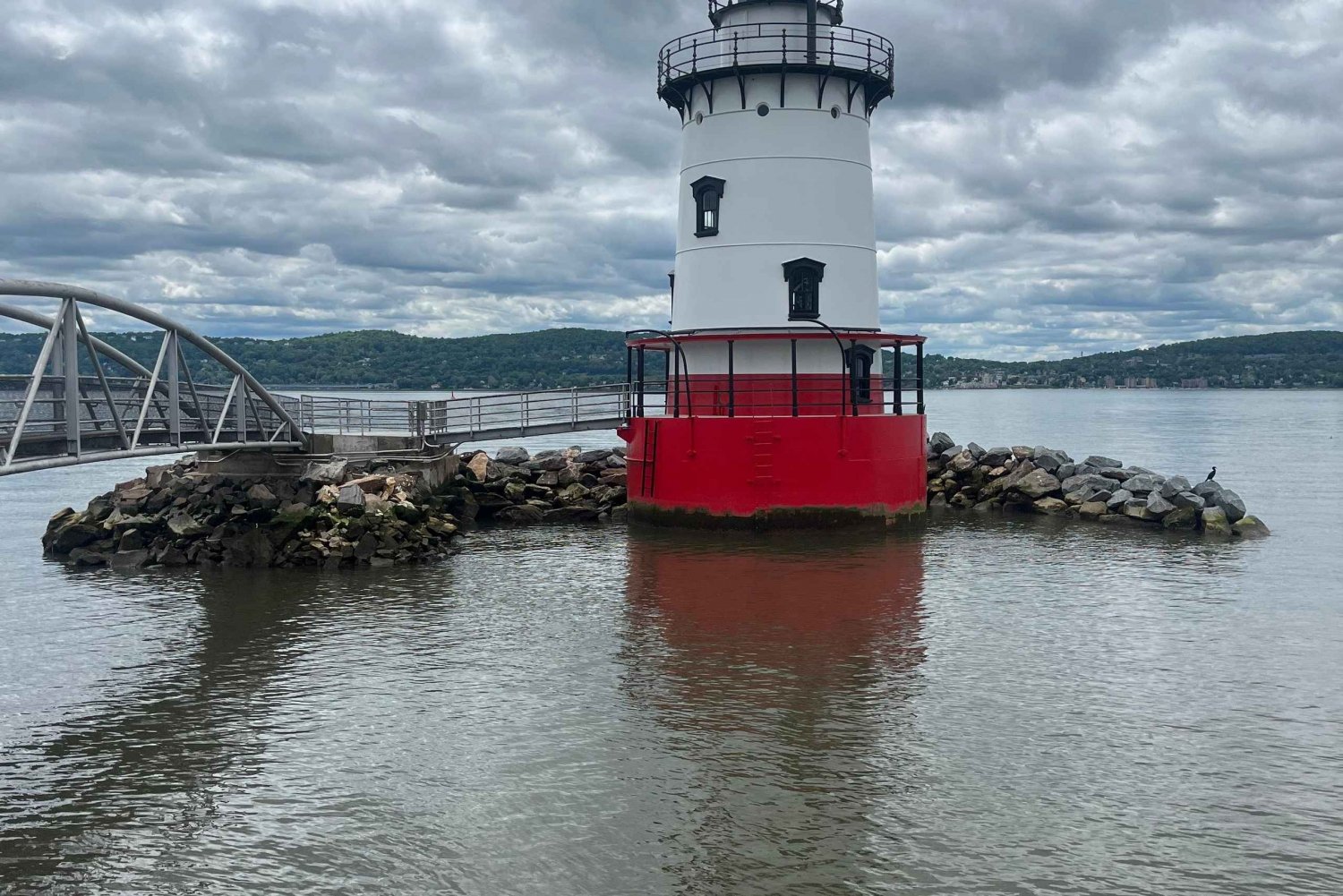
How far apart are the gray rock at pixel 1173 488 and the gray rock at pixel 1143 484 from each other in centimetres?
15

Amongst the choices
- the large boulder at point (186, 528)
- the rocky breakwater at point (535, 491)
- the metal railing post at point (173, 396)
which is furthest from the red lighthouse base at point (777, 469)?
the metal railing post at point (173, 396)

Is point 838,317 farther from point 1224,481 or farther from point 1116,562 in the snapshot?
point 1224,481

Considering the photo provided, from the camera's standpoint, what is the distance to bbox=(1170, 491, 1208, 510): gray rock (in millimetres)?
25703

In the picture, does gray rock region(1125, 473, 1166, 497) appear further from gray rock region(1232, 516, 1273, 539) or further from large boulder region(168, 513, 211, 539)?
large boulder region(168, 513, 211, 539)

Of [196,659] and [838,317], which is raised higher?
[838,317]

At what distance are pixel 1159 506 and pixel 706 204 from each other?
11813mm

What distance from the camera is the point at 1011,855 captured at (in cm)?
915

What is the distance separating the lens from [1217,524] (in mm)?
25312

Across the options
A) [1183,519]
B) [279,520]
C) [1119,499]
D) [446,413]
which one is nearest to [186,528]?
[279,520]

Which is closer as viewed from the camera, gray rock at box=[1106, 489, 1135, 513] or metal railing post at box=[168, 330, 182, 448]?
metal railing post at box=[168, 330, 182, 448]

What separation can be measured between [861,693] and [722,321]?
564 inches

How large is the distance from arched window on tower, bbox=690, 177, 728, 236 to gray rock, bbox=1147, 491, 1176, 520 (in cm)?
1114

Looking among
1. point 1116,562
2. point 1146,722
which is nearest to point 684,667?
point 1146,722

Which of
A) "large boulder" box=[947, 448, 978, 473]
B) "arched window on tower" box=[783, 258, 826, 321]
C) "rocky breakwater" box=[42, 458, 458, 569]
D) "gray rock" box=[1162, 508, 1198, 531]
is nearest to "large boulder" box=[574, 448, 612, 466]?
"rocky breakwater" box=[42, 458, 458, 569]
